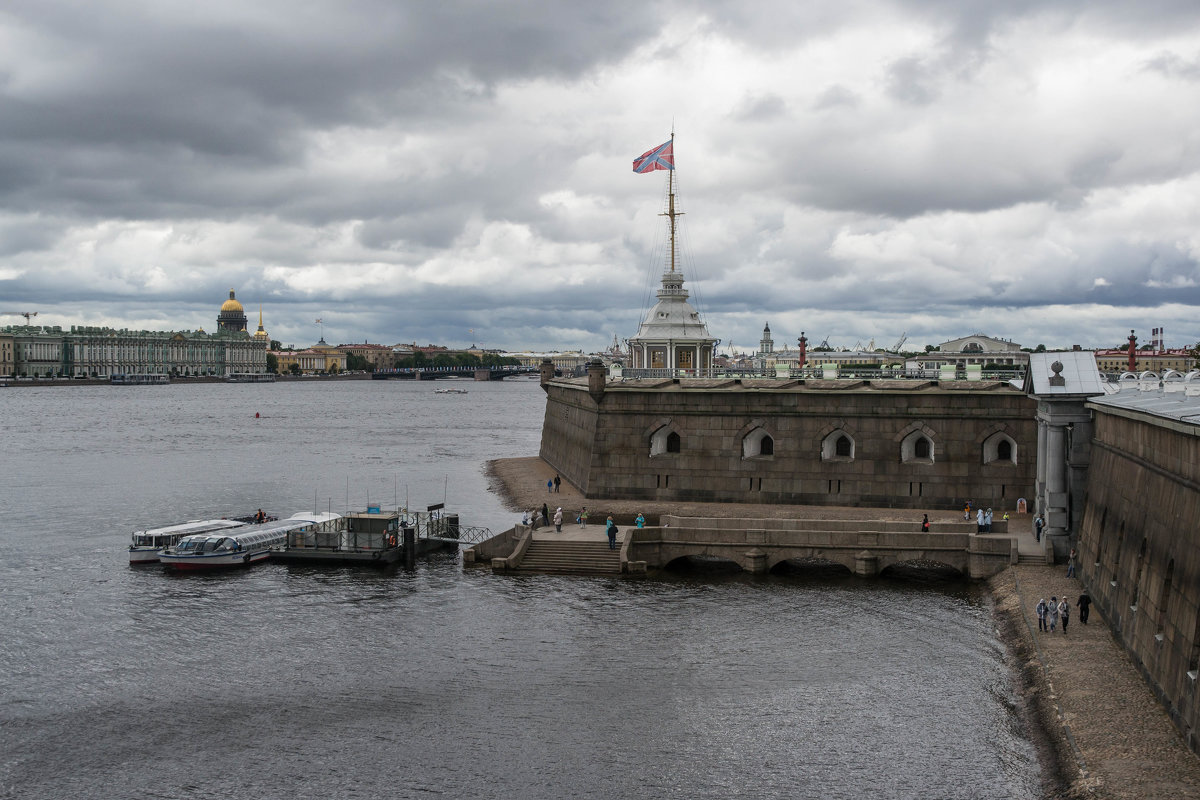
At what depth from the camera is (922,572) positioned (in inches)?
1332

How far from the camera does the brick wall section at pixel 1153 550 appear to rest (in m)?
17.7

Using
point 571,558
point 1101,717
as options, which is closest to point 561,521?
point 571,558

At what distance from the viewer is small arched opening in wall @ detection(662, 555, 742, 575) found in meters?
34.4

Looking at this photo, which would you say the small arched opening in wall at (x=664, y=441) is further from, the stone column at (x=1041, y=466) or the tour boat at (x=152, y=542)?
the tour boat at (x=152, y=542)

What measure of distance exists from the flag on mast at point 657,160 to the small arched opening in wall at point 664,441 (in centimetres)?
1848

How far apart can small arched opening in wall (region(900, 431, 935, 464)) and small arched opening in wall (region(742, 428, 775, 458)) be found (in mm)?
4708

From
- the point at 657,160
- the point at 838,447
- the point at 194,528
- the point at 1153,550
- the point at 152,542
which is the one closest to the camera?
the point at 1153,550

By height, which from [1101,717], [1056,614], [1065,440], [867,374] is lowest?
[1101,717]

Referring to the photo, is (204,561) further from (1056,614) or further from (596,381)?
(1056,614)

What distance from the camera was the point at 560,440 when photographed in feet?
185

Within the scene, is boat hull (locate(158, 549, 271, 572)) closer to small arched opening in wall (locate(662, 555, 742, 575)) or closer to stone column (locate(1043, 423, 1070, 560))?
small arched opening in wall (locate(662, 555, 742, 575))

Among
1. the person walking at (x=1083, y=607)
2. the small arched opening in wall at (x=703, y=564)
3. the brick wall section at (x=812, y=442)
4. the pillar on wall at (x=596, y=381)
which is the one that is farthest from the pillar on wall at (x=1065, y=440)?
the pillar on wall at (x=596, y=381)

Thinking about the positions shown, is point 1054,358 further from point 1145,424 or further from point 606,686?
point 606,686

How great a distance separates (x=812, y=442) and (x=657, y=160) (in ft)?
69.7
